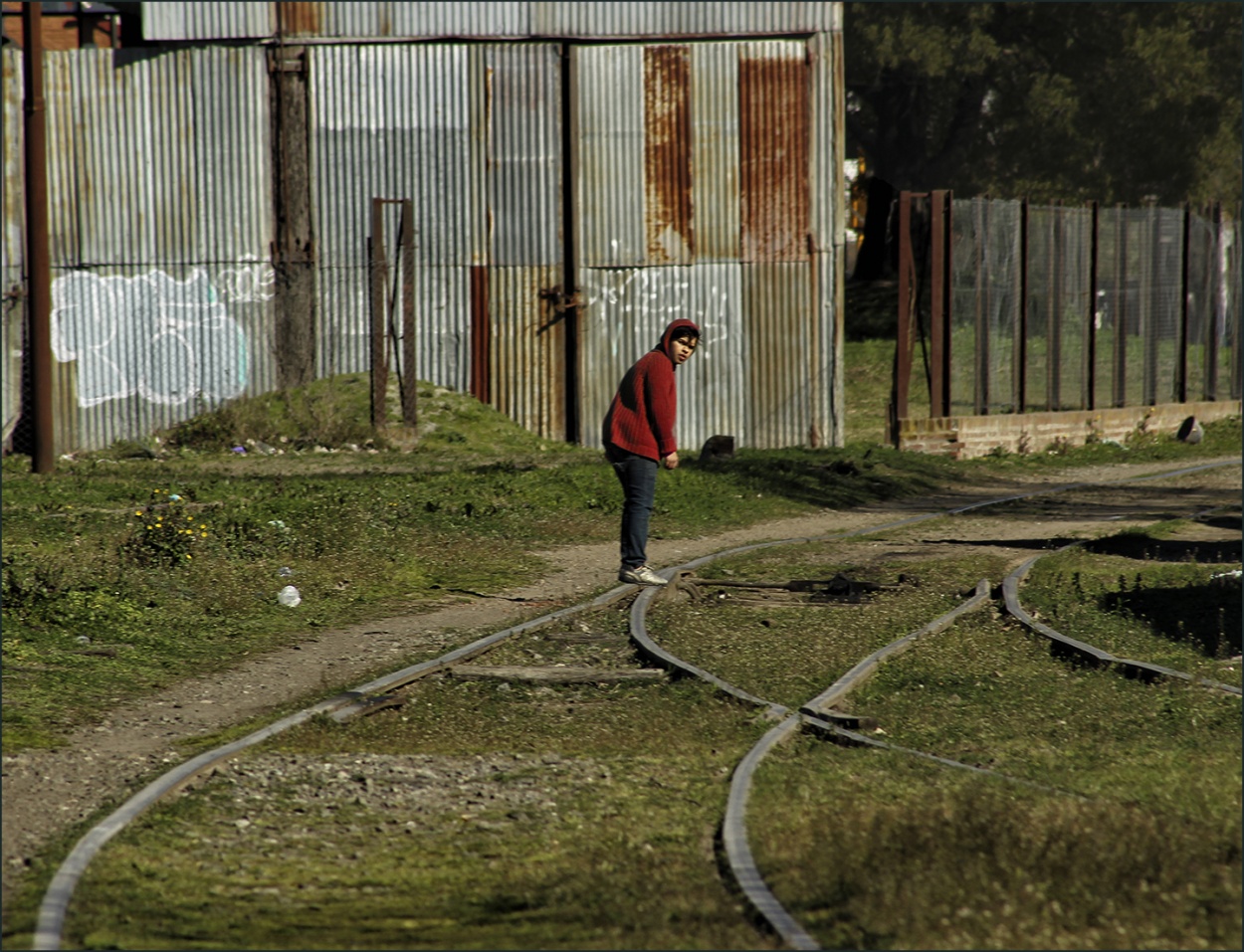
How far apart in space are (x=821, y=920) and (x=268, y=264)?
18.3m

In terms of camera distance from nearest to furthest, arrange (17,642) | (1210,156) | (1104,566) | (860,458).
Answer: (17,642) < (1104,566) < (860,458) < (1210,156)

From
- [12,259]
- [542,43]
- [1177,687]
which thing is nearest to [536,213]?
[542,43]

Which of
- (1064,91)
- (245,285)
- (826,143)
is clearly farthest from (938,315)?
(1064,91)

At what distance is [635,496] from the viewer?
35.8 feet

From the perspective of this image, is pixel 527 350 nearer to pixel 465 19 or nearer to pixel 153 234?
pixel 465 19

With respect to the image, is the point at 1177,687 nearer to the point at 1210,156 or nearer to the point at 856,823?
the point at 856,823

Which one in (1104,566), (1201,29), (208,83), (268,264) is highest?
(1201,29)

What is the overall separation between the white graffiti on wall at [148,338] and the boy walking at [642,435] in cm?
1186

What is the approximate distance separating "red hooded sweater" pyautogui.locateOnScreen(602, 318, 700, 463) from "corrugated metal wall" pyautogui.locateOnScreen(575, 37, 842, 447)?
35.2ft

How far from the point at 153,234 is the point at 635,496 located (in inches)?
506

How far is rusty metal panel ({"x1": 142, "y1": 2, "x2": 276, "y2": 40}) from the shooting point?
826 inches

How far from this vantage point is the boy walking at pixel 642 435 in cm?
1077

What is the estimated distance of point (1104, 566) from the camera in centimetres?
1198

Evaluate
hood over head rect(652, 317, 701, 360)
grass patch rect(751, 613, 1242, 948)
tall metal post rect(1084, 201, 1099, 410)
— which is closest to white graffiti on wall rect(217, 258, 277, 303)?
hood over head rect(652, 317, 701, 360)
